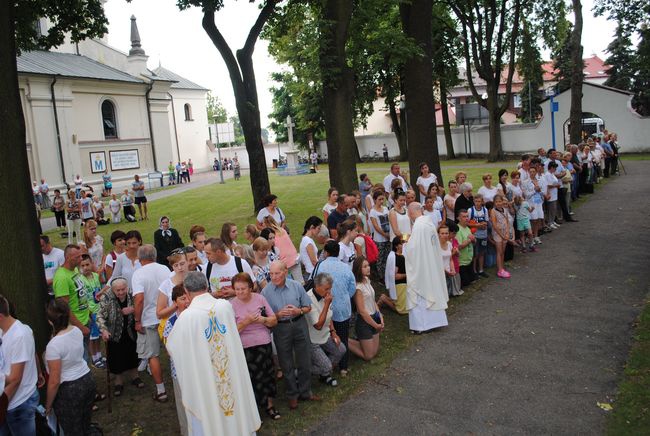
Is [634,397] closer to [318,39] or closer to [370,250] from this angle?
[370,250]

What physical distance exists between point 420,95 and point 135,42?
33.4m

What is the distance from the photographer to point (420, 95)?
1481 cm

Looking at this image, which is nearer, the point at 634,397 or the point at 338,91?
the point at 634,397

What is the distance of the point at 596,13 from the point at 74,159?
28.1m

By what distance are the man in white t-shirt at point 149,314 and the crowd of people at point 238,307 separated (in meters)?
0.02

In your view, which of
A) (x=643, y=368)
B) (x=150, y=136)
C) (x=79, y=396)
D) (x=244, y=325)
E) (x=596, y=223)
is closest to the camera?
(x=79, y=396)

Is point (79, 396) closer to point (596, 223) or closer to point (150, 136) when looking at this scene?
point (596, 223)

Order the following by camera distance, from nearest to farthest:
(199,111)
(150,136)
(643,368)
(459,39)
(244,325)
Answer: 1. (244,325)
2. (643,368)
3. (459,39)
4. (150,136)
5. (199,111)

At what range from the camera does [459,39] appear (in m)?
33.9

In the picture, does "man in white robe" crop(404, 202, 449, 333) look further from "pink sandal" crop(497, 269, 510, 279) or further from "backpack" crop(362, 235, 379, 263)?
"pink sandal" crop(497, 269, 510, 279)

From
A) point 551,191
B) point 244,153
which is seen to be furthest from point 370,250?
point 244,153

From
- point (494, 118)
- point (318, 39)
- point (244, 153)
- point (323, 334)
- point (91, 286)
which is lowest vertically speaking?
point (323, 334)

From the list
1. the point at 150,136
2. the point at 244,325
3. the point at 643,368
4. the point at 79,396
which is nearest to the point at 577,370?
the point at 643,368

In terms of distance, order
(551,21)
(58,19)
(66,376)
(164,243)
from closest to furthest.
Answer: (66,376) → (164,243) → (58,19) → (551,21)
